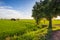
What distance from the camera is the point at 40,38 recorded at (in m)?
32.5

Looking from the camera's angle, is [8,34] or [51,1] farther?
[51,1]

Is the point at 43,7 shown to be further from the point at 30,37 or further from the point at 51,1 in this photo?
the point at 30,37

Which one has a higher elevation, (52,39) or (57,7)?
(57,7)

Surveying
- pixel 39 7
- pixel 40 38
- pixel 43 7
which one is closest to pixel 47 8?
pixel 43 7

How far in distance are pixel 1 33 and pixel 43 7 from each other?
10.4 m

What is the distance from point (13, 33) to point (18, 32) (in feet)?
6.94

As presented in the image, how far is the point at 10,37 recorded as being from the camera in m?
32.3

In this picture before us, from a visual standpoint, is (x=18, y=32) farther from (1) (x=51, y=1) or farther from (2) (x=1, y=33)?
(1) (x=51, y=1)

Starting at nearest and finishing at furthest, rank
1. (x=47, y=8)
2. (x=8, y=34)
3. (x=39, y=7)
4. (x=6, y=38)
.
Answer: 1. (x=6, y=38)
2. (x=8, y=34)
3. (x=47, y=8)
4. (x=39, y=7)

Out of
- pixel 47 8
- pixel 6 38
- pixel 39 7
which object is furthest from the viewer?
pixel 39 7

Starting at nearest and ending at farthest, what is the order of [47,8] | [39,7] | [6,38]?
[6,38], [47,8], [39,7]

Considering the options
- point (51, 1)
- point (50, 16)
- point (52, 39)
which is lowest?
point (52, 39)

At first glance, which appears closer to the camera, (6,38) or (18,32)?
(6,38)

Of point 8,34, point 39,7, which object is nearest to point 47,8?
point 39,7
